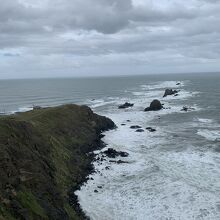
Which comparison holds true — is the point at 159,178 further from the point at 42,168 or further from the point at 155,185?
the point at 42,168

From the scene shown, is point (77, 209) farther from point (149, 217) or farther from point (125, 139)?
point (125, 139)

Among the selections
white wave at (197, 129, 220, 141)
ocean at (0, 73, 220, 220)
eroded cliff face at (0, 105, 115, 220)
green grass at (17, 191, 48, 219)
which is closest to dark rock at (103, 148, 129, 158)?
ocean at (0, 73, 220, 220)

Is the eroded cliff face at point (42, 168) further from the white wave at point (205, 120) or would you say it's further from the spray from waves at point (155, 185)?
the white wave at point (205, 120)

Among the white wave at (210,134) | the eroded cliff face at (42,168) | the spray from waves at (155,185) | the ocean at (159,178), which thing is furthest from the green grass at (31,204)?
the white wave at (210,134)

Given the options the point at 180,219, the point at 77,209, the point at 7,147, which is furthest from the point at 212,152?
the point at 7,147

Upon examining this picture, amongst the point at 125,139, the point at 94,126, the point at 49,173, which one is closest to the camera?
the point at 49,173

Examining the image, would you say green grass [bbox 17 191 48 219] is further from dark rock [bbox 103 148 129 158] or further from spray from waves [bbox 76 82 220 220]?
dark rock [bbox 103 148 129 158]

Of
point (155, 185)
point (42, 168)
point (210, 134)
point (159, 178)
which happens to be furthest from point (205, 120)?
point (42, 168)
